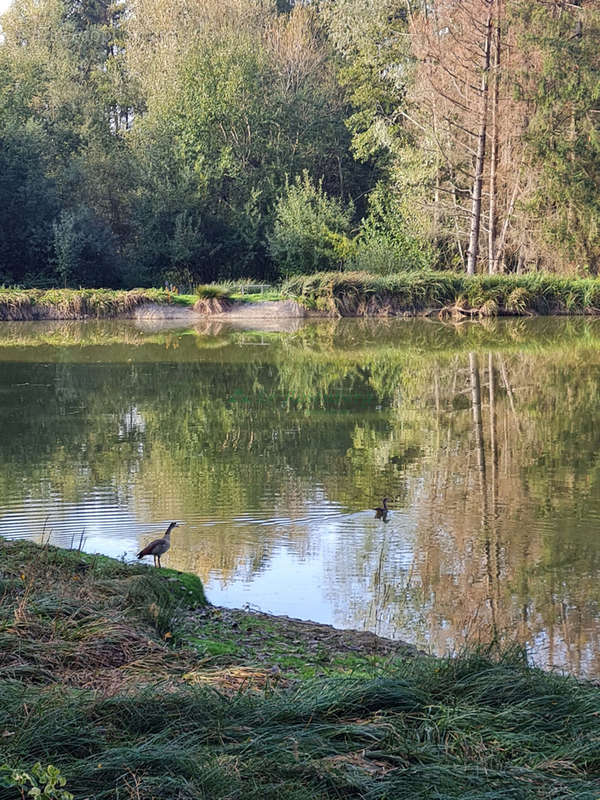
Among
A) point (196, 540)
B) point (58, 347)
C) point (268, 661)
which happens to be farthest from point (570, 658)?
point (58, 347)

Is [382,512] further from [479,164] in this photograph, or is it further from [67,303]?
[479,164]

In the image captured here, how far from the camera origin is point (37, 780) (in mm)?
3580

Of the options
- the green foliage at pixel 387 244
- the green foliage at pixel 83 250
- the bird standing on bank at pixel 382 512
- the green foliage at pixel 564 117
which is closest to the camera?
the bird standing on bank at pixel 382 512

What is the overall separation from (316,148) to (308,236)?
8.00 meters

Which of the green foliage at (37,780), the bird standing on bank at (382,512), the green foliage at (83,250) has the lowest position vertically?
the bird standing on bank at (382,512)

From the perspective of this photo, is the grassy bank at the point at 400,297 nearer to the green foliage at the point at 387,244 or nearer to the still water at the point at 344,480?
the green foliage at the point at 387,244

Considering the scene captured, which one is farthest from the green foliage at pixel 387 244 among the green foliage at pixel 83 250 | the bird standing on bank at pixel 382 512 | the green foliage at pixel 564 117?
the bird standing on bank at pixel 382 512

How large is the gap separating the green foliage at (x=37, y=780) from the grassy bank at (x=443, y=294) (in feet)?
106

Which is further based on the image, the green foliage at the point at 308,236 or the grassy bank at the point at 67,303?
the green foliage at the point at 308,236

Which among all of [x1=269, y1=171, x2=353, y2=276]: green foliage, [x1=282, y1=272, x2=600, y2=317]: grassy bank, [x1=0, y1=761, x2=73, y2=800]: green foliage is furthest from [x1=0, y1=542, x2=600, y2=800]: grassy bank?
[x1=269, y1=171, x2=353, y2=276]: green foliage

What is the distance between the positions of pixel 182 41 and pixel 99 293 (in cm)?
1855

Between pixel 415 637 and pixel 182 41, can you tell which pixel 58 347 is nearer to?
pixel 415 637

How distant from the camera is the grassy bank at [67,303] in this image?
35469 mm

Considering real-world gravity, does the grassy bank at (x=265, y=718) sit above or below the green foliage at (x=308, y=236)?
below
